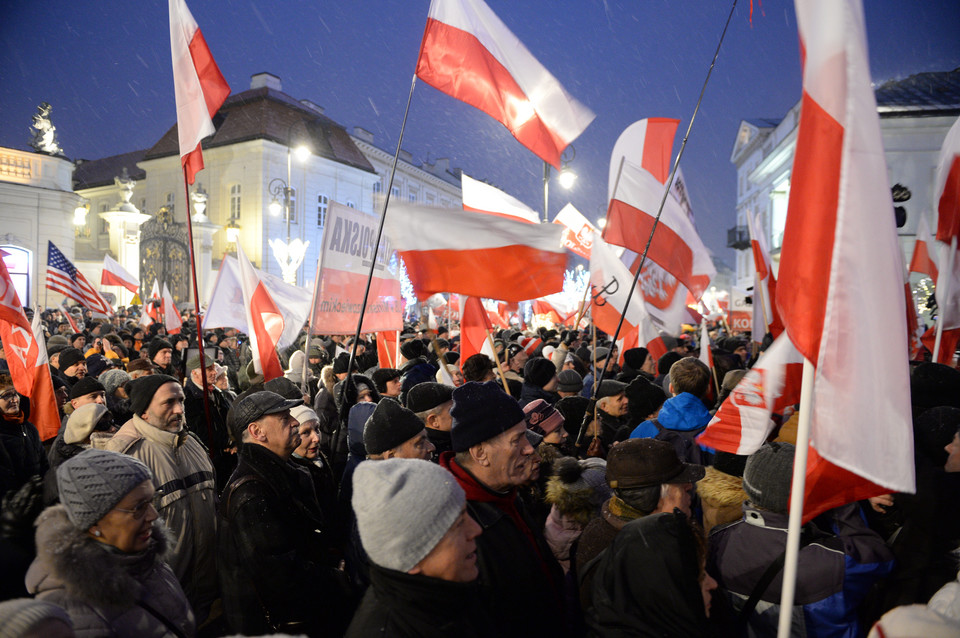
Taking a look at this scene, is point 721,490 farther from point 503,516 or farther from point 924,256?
point 924,256

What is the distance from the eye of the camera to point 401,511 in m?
1.73

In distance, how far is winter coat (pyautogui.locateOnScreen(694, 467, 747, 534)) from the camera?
2.78 m

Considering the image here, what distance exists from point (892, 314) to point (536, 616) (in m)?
1.44

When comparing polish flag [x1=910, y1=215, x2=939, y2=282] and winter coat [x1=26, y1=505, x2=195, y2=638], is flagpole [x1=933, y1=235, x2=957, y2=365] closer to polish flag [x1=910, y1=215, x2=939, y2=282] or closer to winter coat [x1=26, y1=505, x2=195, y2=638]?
polish flag [x1=910, y1=215, x2=939, y2=282]

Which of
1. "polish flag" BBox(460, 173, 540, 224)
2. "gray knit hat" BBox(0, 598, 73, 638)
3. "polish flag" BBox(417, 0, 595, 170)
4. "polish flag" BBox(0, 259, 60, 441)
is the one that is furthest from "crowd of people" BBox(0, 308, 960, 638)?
"polish flag" BBox(460, 173, 540, 224)

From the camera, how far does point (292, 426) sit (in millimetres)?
3229

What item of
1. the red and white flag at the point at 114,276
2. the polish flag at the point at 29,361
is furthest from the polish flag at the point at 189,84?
the red and white flag at the point at 114,276

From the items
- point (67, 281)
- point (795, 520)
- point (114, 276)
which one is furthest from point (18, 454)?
point (114, 276)

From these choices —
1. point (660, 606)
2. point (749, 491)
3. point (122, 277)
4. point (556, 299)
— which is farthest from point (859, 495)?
point (122, 277)

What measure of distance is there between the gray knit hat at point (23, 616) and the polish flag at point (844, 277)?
1972 millimetres

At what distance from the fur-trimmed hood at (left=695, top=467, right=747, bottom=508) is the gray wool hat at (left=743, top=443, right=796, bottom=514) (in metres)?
0.19

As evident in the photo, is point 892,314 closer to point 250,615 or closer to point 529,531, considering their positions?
point 529,531

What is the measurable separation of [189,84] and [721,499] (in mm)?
4650

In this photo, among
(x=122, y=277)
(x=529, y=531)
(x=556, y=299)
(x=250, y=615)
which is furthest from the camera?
(x=122, y=277)
